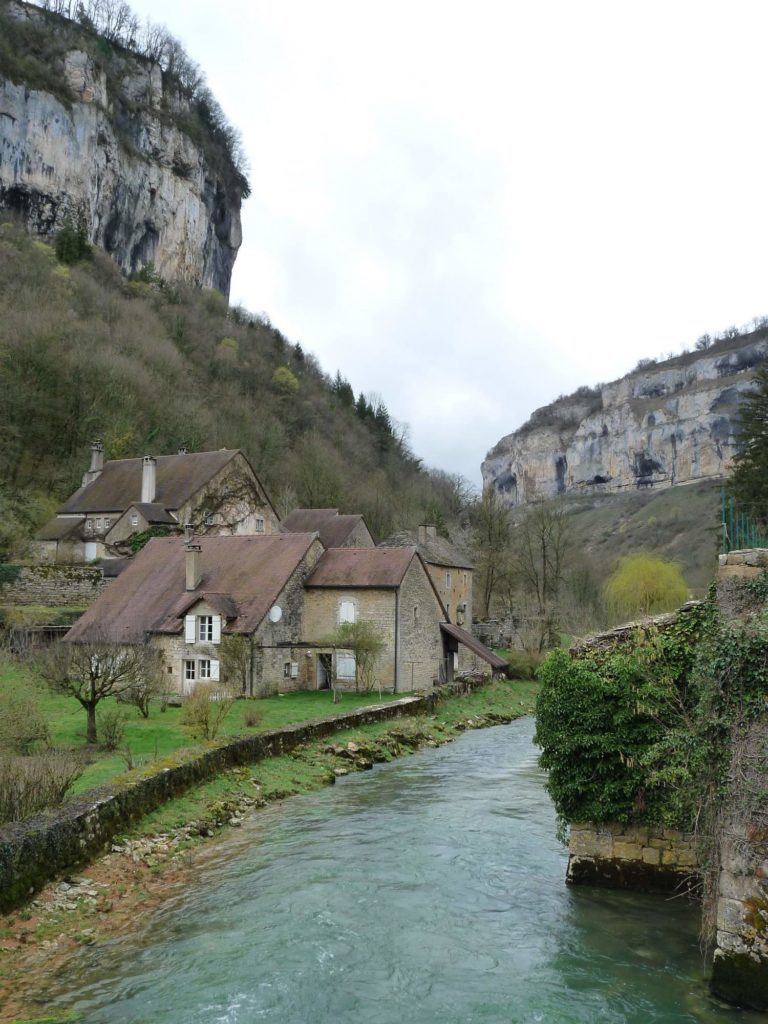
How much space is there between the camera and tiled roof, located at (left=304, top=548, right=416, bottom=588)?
30906 mm

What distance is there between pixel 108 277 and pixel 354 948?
262 feet

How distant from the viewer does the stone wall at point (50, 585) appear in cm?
3572

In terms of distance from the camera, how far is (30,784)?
1207 cm

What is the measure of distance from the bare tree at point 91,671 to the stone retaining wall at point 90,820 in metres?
3.67

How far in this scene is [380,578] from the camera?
102 feet

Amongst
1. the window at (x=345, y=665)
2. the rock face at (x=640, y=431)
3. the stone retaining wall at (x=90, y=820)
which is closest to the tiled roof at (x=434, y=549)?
the window at (x=345, y=665)

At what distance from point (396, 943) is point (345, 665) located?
21.4 meters

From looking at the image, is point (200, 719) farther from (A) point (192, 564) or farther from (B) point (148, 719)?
(A) point (192, 564)

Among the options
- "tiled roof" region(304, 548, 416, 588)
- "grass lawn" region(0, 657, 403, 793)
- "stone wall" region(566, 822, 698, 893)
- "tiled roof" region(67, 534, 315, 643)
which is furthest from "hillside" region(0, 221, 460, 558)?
"stone wall" region(566, 822, 698, 893)

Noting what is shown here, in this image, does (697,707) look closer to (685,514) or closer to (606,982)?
(606,982)

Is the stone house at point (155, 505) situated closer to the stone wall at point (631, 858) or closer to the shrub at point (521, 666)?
the shrub at point (521, 666)

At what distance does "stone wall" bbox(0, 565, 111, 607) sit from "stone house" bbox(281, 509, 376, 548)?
34.9ft

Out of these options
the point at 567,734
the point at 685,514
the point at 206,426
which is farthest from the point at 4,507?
the point at 685,514

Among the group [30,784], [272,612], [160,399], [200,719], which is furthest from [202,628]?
[160,399]
